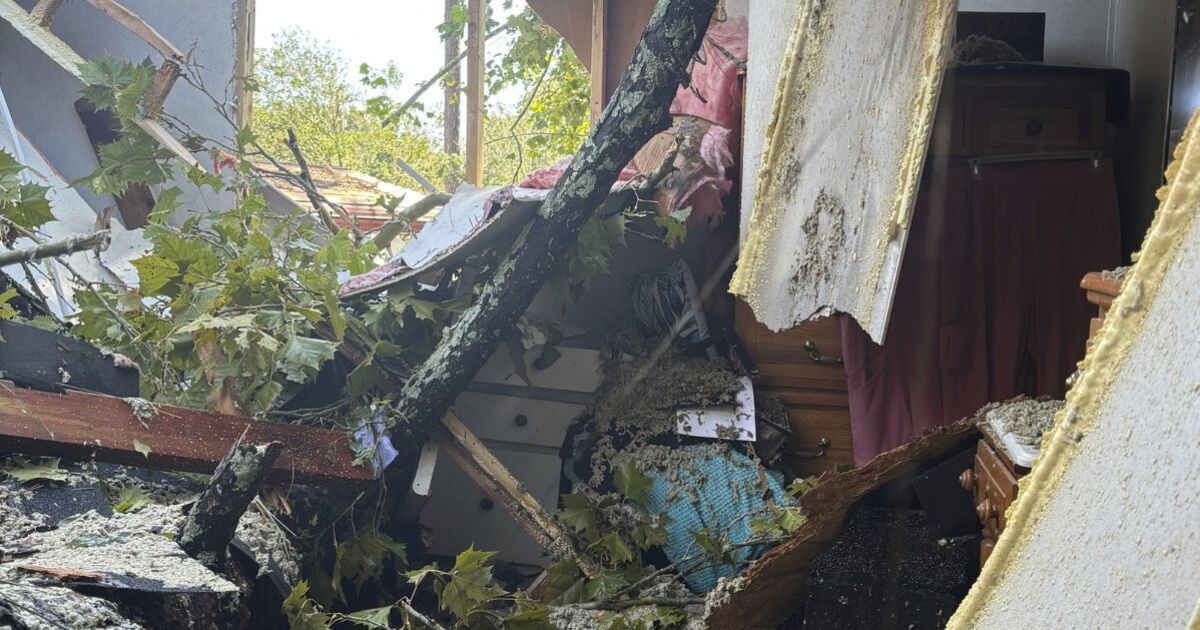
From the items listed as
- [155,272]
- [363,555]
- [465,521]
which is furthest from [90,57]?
[363,555]

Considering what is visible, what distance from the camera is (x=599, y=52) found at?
19.4 feet

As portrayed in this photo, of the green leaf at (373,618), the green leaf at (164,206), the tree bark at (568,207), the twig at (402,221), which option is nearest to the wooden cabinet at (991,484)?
the tree bark at (568,207)

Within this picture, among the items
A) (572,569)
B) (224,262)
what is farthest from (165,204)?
(572,569)

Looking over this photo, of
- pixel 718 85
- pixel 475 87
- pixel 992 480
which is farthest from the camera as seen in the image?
pixel 475 87

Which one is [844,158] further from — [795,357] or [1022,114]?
[795,357]

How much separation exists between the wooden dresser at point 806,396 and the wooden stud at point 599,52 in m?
2.28

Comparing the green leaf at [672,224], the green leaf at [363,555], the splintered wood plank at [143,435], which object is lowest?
the green leaf at [363,555]

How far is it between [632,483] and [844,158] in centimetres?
157

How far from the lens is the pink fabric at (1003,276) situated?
312cm

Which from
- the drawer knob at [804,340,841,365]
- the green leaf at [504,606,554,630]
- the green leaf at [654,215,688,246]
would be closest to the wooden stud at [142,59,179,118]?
the green leaf at [654,215,688,246]

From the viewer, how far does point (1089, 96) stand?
3.16m

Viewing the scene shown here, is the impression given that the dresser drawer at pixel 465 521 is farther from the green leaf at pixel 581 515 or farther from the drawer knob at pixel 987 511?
the drawer knob at pixel 987 511

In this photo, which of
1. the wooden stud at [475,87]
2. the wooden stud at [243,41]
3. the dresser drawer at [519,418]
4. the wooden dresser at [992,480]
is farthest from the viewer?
the wooden stud at [243,41]

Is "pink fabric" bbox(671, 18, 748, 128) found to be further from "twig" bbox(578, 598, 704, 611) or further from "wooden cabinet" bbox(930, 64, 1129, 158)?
"twig" bbox(578, 598, 704, 611)
